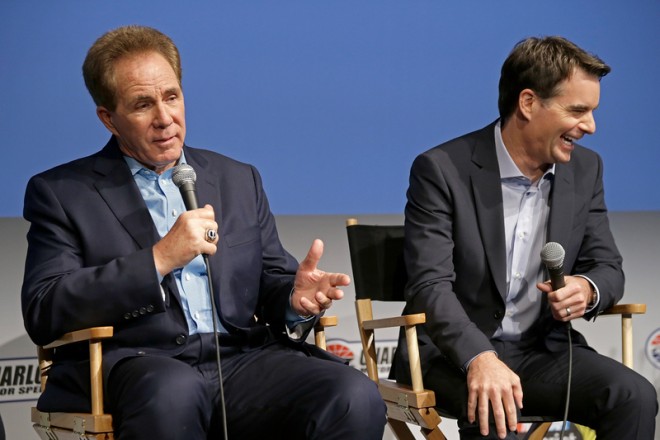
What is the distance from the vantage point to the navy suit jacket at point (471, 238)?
306cm

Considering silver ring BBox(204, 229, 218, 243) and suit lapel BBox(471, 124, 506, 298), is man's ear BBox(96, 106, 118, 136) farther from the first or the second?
suit lapel BBox(471, 124, 506, 298)

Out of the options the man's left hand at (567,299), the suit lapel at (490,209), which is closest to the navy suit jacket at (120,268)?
the suit lapel at (490,209)

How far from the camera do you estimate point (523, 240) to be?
3.19 meters

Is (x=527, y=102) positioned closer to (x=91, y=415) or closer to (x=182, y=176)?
(x=182, y=176)

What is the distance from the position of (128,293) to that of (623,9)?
9.14ft

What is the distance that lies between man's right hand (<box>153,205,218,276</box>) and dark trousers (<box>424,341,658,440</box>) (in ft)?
3.28

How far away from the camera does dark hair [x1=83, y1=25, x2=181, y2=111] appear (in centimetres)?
271

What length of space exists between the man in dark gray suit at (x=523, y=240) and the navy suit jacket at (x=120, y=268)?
20.9 inches

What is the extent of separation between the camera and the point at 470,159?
3219 millimetres

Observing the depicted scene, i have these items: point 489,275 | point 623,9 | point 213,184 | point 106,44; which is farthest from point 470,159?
point 623,9

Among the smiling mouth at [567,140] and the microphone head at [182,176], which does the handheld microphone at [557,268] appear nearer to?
the smiling mouth at [567,140]

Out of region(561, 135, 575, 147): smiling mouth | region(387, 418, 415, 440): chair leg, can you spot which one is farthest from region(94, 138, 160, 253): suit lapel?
region(561, 135, 575, 147): smiling mouth

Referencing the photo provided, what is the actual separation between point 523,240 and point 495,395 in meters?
0.68

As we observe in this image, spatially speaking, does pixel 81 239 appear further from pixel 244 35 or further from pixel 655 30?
pixel 655 30
